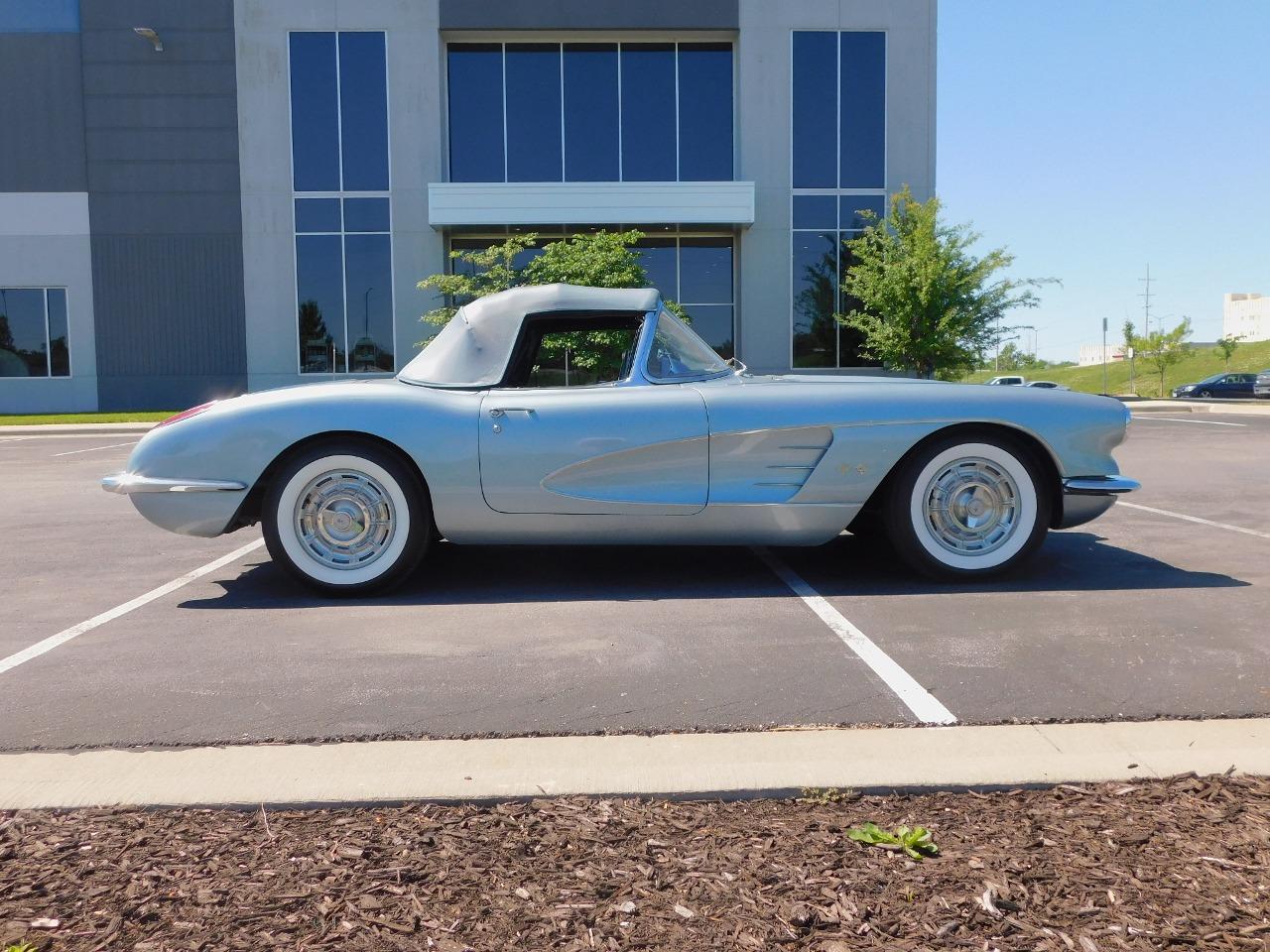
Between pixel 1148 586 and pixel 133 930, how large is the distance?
14.8 ft

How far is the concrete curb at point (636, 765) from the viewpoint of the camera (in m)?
2.49

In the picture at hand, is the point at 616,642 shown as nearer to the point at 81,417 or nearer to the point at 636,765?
the point at 636,765

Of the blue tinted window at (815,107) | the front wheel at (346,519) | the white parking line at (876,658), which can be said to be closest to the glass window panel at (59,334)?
the blue tinted window at (815,107)

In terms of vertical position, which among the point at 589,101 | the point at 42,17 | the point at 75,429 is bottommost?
the point at 75,429

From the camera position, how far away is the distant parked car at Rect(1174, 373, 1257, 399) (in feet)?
151

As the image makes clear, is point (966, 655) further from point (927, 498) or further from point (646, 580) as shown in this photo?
point (646, 580)

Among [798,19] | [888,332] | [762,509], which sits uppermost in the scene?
[798,19]

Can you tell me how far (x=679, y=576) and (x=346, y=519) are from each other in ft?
5.54

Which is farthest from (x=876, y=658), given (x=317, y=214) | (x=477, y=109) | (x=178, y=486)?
(x=317, y=214)

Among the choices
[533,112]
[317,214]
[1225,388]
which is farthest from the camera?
[1225,388]

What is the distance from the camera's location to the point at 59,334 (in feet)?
87.2

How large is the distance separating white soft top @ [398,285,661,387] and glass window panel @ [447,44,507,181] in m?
21.7

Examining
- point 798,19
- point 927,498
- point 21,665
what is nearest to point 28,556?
point 21,665

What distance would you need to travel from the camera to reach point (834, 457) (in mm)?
4816
